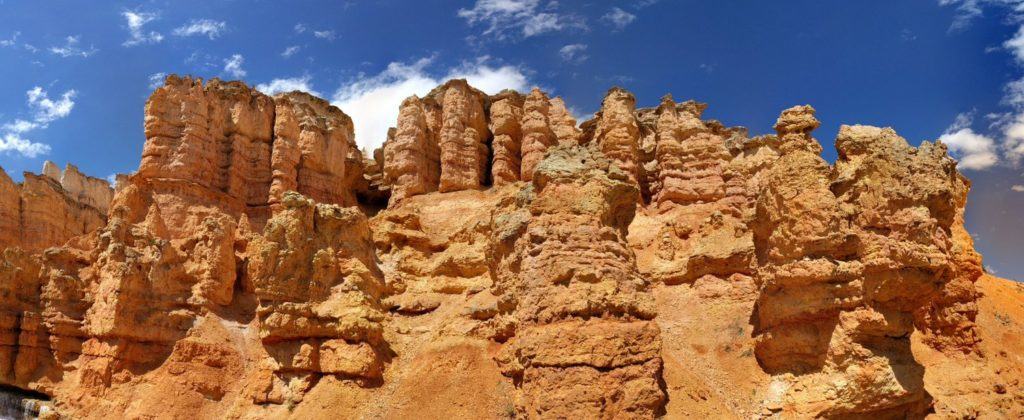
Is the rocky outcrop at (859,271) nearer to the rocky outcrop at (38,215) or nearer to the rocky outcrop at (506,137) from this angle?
the rocky outcrop at (506,137)

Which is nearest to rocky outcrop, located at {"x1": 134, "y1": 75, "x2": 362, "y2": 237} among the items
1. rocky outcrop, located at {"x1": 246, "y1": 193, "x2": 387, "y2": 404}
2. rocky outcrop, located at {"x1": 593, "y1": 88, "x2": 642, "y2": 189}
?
rocky outcrop, located at {"x1": 246, "y1": 193, "x2": 387, "y2": 404}

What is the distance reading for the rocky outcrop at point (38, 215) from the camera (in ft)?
116

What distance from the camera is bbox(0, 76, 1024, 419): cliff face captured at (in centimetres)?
1656

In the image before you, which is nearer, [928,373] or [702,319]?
[928,373]

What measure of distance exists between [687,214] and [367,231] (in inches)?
587

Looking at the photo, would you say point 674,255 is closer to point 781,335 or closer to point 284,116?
point 781,335

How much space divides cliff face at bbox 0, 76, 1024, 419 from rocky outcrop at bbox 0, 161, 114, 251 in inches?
6.4

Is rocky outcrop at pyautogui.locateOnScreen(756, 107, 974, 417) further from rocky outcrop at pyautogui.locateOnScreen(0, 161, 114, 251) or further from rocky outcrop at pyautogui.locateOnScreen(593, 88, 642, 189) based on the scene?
rocky outcrop at pyautogui.locateOnScreen(0, 161, 114, 251)

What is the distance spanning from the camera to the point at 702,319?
865 inches

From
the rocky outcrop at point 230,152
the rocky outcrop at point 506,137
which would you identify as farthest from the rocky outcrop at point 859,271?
the rocky outcrop at point 230,152

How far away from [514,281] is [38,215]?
29.9 metres

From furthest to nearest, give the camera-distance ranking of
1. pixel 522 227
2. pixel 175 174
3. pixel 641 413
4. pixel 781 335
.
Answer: pixel 175 174 → pixel 522 227 → pixel 781 335 → pixel 641 413

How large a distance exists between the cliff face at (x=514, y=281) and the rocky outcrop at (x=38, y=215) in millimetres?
163

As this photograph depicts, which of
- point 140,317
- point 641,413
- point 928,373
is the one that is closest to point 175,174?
point 140,317
